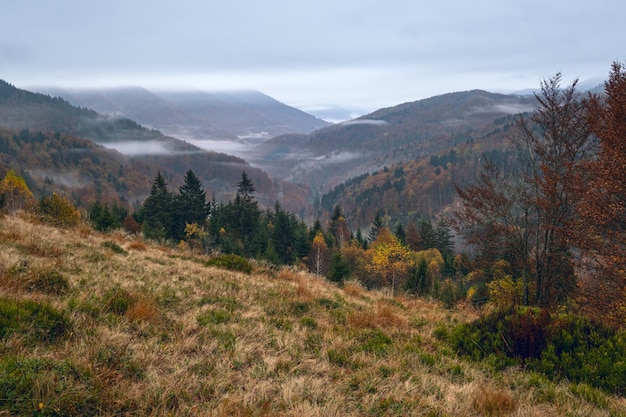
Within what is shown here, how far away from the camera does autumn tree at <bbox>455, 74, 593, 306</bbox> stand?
1526 cm

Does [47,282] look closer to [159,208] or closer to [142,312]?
[142,312]

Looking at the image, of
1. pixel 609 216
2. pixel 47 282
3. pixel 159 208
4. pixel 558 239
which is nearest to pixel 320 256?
pixel 159 208

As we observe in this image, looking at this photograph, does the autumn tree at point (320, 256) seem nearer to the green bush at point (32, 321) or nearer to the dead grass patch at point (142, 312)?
the dead grass patch at point (142, 312)

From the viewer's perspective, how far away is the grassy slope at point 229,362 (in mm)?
3518

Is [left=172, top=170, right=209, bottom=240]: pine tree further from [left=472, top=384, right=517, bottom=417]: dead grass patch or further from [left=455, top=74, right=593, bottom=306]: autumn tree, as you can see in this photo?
[left=472, top=384, right=517, bottom=417]: dead grass patch

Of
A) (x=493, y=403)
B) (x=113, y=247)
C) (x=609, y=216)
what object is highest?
(x=609, y=216)

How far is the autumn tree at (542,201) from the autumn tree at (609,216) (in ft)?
3.23

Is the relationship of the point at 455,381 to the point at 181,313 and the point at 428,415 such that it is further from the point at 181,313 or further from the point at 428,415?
the point at 181,313

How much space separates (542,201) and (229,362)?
15704mm

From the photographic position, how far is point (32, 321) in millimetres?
4477

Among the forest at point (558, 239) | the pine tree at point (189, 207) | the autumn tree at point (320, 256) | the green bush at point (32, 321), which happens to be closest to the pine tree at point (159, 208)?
the pine tree at point (189, 207)

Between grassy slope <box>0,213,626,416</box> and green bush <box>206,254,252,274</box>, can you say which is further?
green bush <box>206,254,252,274</box>

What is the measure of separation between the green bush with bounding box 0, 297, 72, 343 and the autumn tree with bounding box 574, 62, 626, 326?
14.1 meters

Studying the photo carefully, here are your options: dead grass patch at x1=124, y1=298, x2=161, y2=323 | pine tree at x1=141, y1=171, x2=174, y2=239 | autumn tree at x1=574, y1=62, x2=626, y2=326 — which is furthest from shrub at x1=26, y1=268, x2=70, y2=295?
pine tree at x1=141, y1=171, x2=174, y2=239
